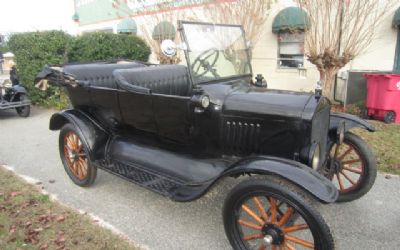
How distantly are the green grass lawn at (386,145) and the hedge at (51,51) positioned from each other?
23.8 ft

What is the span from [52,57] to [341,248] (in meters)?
8.48

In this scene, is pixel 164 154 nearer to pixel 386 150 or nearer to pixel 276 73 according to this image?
pixel 386 150

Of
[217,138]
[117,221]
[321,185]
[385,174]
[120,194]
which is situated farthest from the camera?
[385,174]

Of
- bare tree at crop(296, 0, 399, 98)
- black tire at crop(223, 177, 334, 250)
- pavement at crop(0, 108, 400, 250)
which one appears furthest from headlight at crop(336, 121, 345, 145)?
bare tree at crop(296, 0, 399, 98)

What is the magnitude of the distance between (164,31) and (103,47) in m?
1.88

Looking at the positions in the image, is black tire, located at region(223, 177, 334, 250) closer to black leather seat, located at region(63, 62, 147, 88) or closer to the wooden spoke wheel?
the wooden spoke wheel

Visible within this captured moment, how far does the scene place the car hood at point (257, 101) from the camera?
2607 mm

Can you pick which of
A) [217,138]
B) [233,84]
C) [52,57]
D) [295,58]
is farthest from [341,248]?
[52,57]

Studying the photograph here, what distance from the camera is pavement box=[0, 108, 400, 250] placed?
2.88m

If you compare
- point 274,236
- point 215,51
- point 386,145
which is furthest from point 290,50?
point 274,236

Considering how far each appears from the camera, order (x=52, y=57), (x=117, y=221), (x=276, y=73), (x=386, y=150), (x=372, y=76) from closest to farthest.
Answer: (x=117, y=221), (x=386, y=150), (x=372, y=76), (x=52, y=57), (x=276, y=73)

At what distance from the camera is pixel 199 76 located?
10.3 feet

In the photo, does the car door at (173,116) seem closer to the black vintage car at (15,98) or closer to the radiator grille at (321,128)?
the radiator grille at (321,128)

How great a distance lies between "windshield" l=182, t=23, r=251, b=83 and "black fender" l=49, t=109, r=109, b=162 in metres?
1.45
